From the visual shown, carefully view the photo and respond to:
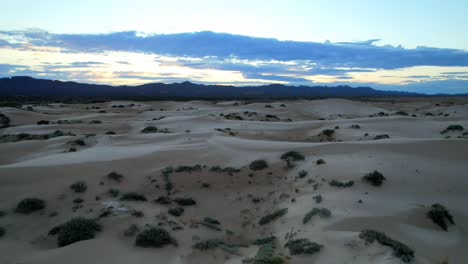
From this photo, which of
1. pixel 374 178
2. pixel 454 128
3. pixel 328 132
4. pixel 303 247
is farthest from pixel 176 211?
pixel 454 128

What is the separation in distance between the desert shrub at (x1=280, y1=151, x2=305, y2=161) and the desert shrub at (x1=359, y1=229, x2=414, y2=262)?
10125 mm

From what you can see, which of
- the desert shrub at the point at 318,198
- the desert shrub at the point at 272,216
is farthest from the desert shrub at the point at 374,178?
the desert shrub at the point at 272,216

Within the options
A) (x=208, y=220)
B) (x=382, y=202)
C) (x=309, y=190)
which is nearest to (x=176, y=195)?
(x=208, y=220)

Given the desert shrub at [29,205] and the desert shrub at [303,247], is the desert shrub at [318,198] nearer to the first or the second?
the desert shrub at [303,247]

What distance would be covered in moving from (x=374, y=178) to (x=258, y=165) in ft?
18.5

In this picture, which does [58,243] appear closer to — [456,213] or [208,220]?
[208,220]

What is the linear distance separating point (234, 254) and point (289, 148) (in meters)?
12.6

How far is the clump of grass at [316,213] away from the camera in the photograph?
1107 cm

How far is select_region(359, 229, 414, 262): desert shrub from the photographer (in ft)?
26.0

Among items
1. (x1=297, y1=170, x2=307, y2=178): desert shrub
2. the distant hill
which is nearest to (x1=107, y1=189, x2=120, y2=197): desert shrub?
(x1=297, y1=170, x2=307, y2=178): desert shrub

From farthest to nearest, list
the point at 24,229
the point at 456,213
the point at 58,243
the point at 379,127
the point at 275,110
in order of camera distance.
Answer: the point at 275,110 < the point at 379,127 < the point at 456,213 < the point at 24,229 < the point at 58,243

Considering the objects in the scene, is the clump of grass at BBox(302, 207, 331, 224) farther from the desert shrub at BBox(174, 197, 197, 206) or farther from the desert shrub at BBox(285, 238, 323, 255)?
the desert shrub at BBox(174, 197, 197, 206)

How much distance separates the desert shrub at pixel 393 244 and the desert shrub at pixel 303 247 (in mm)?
1090

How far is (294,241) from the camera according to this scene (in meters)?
9.57
